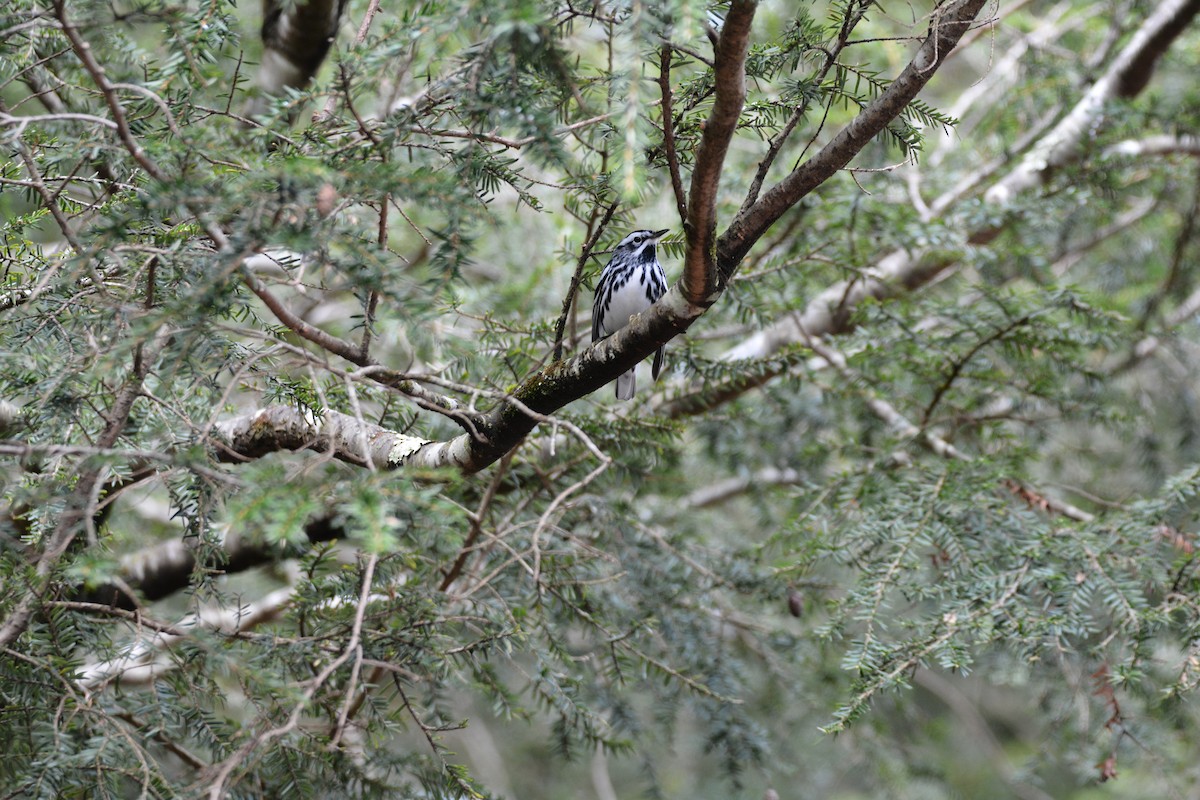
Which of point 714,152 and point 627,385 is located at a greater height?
point 714,152

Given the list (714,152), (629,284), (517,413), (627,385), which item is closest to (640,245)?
(629,284)

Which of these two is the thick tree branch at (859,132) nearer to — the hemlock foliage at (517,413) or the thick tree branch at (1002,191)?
the hemlock foliage at (517,413)

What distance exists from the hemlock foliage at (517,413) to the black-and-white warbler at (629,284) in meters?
0.24

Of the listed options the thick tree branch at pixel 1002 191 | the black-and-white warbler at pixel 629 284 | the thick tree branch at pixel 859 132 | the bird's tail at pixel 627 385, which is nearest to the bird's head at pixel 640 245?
the black-and-white warbler at pixel 629 284

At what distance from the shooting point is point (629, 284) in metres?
2.69

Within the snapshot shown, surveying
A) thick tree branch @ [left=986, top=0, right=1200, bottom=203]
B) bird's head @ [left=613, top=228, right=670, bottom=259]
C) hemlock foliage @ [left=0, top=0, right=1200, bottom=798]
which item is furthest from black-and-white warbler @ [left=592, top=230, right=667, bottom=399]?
thick tree branch @ [left=986, top=0, right=1200, bottom=203]

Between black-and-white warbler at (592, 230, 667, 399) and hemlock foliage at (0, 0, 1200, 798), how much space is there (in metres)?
0.24

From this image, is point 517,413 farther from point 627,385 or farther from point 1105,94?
point 1105,94

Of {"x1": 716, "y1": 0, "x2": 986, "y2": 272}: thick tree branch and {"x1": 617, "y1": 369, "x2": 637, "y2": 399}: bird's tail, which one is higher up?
{"x1": 716, "y1": 0, "x2": 986, "y2": 272}: thick tree branch

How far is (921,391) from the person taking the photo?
128 inches

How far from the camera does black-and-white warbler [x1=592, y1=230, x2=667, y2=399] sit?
8.81 feet

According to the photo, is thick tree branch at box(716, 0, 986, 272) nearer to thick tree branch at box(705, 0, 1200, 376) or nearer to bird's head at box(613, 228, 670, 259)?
bird's head at box(613, 228, 670, 259)

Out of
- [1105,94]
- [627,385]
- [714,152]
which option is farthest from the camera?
[1105,94]

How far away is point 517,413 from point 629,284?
1.22 metres
